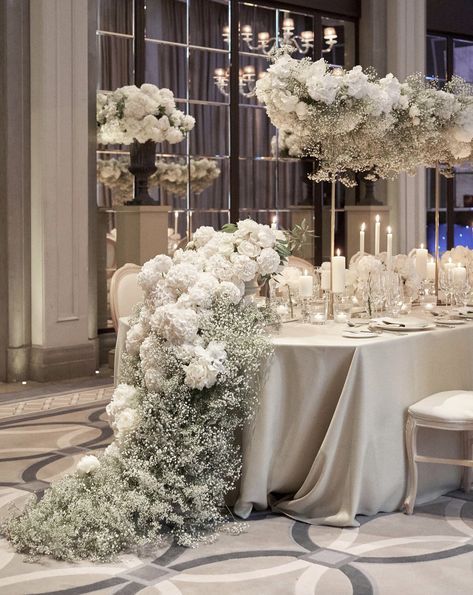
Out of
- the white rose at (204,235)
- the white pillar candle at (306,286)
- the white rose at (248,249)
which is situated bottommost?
the white pillar candle at (306,286)

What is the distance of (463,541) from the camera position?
425cm

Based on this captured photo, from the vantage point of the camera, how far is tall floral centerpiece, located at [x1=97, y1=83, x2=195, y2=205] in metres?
8.09

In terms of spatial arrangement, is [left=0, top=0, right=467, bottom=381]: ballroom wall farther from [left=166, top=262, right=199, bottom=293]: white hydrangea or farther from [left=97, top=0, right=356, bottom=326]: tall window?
[left=166, top=262, right=199, bottom=293]: white hydrangea

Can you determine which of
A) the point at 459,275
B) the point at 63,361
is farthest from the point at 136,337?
the point at 63,361

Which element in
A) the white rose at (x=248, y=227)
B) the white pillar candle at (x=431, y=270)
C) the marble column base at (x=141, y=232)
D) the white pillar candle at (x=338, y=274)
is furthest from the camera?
the marble column base at (x=141, y=232)

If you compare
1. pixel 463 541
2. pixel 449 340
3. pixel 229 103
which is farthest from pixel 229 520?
pixel 229 103

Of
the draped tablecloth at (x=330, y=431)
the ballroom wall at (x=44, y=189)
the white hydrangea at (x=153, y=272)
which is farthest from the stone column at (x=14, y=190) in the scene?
the draped tablecloth at (x=330, y=431)

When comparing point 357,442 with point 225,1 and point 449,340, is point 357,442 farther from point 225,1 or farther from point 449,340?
point 225,1

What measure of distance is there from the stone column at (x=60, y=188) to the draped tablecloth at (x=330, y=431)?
367cm

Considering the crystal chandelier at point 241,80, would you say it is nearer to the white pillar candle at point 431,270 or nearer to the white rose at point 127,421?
the white pillar candle at point 431,270

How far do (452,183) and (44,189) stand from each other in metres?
5.52

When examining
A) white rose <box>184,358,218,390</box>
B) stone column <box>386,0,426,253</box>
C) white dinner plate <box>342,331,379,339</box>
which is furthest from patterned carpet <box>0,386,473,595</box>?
stone column <box>386,0,426,253</box>

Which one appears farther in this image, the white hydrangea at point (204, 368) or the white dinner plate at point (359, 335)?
the white dinner plate at point (359, 335)

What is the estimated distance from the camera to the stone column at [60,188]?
7.88 meters
